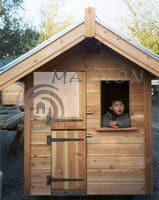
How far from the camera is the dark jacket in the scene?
5.91 m

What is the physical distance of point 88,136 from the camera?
580 cm

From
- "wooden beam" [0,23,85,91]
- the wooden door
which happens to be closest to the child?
the wooden door

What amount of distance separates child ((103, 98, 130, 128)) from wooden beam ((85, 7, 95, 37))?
1719 millimetres

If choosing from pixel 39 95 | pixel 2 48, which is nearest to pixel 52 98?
pixel 39 95

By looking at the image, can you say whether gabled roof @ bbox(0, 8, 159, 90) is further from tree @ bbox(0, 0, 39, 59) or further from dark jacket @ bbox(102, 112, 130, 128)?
tree @ bbox(0, 0, 39, 59)

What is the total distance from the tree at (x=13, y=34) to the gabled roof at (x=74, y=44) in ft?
93.4

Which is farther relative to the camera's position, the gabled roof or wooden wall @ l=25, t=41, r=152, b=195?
wooden wall @ l=25, t=41, r=152, b=195

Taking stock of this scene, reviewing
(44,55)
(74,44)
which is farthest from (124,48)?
(44,55)

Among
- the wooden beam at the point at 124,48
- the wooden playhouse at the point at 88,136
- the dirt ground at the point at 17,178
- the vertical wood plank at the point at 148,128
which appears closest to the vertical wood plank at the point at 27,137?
the wooden playhouse at the point at 88,136

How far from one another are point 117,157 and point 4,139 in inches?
354

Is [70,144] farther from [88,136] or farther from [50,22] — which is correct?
[50,22]

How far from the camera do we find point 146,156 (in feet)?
19.0

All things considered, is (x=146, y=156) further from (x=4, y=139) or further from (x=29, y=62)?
(x=4, y=139)

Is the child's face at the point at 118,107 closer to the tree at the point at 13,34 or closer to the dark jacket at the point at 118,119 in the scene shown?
the dark jacket at the point at 118,119
